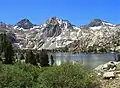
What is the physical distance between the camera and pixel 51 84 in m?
22.1

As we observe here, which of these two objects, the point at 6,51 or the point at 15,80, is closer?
the point at 15,80

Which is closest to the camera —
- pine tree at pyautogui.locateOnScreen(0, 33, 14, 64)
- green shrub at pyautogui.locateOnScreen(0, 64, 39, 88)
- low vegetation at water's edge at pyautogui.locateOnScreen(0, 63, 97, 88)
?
low vegetation at water's edge at pyautogui.locateOnScreen(0, 63, 97, 88)

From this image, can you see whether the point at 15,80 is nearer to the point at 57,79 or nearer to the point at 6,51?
the point at 57,79

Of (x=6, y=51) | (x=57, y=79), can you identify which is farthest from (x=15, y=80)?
(x=6, y=51)

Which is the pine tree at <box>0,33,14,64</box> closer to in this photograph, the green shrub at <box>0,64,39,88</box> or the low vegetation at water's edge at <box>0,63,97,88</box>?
the green shrub at <box>0,64,39,88</box>

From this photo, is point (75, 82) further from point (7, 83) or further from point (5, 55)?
point (5, 55)

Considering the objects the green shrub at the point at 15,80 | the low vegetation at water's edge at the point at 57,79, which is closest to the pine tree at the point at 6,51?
the green shrub at the point at 15,80

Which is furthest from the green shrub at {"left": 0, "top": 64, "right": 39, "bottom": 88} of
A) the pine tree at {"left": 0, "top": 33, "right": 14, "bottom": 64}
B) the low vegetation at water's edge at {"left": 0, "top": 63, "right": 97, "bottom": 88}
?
Answer: the pine tree at {"left": 0, "top": 33, "right": 14, "bottom": 64}

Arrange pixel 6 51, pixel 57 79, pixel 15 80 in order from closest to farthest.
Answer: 1. pixel 57 79
2. pixel 15 80
3. pixel 6 51

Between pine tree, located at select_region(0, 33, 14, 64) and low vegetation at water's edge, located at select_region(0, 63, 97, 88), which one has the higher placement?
pine tree, located at select_region(0, 33, 14, 64)

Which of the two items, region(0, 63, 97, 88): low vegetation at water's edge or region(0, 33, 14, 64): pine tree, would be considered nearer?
region(0, 63, 97, 88): low vegetation at water's edge

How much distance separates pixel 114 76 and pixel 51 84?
5482 millimetres

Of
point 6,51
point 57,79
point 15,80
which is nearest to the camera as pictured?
point 57,79

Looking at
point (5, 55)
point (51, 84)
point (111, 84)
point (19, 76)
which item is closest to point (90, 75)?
point (111, 84)
